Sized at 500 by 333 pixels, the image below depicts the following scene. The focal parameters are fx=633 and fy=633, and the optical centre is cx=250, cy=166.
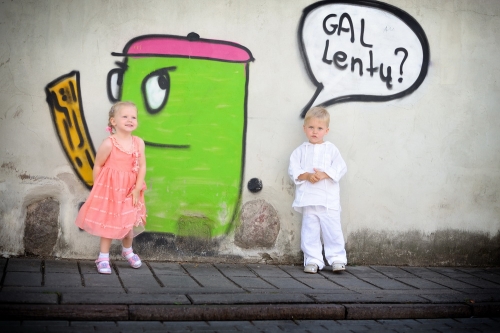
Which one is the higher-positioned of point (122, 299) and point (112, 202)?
point (112, 202)

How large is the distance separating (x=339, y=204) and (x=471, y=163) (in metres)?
1.64

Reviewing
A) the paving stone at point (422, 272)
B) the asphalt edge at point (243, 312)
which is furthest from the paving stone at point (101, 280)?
the paving stone at point (422, 272)

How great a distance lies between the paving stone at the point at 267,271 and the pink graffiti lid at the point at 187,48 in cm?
200

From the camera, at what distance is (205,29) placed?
19.8 feet

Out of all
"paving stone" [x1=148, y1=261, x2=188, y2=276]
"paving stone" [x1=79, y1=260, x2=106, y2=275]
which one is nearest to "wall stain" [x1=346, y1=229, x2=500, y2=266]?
"paving stone" [x1=148, y1=261, x2=188, y2=276]

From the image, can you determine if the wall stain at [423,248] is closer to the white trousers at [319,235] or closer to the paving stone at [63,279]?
the white trousers at [319,235]

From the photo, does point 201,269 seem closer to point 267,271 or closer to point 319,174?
point 267,271

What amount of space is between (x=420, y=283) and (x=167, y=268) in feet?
7.71

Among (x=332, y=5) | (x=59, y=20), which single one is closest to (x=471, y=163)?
(x=332, y=5)

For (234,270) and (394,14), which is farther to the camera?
(394,14)

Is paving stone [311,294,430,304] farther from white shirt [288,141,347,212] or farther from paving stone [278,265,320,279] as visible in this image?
white shirt [288,141,347,212]

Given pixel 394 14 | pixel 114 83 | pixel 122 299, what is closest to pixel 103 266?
pixel 122 299

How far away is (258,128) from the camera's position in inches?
245

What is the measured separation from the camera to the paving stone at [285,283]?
540 cm
